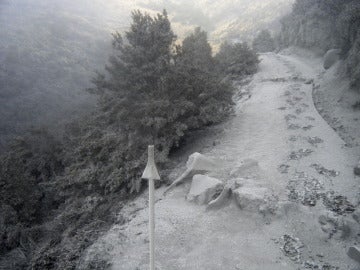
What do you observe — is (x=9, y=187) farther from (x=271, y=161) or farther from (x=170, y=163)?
(x=271, y=161)

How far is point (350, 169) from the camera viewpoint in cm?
934

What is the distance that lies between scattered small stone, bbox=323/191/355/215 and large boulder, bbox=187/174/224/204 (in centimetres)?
281

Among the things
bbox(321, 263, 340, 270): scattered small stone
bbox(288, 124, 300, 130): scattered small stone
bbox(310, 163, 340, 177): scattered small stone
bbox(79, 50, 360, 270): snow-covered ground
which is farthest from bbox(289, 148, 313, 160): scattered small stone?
bbox(321, 263, 340, 270): scattered small stone

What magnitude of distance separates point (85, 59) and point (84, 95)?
21.7ft

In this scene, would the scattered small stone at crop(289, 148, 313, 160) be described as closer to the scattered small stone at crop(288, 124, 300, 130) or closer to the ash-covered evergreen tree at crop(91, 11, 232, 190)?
the scattered small stone at crop(288, 124, 300, 130)

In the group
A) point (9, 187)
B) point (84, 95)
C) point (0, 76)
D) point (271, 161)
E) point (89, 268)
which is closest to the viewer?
point (89, 268)

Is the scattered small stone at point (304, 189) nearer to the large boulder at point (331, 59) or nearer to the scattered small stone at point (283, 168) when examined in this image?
the scattered small stone at point (283, 168)

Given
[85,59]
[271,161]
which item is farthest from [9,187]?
[85,59]

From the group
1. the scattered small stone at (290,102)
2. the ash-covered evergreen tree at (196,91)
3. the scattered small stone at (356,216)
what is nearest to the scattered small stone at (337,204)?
the scattered small stone at (356,216)

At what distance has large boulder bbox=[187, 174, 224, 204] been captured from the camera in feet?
28.2

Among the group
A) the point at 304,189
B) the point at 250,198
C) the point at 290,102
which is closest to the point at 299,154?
the point at 304,189

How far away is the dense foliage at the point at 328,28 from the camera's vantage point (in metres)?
14.3

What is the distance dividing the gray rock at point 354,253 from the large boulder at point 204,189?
3.46 metres

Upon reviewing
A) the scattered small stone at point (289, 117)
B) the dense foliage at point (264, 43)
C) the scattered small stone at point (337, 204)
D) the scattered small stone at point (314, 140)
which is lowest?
the scattered small stone at point (337, 204)
